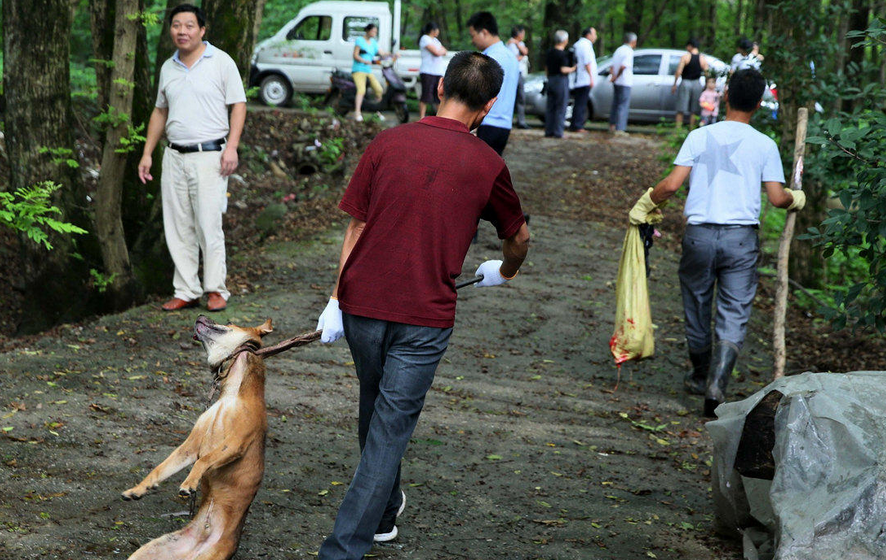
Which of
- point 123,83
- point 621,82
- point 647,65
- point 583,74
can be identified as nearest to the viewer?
point 123,83

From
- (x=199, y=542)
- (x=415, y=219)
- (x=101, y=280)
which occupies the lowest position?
(x=199, y=542)

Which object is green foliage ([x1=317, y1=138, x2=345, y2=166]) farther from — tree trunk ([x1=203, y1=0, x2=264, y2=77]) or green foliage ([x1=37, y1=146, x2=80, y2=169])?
green foliage ([x1=37, y1=146, x2=80, y2=169])

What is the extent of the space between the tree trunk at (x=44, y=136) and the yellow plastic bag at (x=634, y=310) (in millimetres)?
4443

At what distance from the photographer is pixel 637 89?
2025 cm

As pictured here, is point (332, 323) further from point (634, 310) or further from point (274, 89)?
point (274, 89)

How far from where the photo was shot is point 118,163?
751 centimetres

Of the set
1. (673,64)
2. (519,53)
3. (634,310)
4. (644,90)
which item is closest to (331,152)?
(519,53)

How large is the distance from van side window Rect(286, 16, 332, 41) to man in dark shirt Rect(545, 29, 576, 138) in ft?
17.8

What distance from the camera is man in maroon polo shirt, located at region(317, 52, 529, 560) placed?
330 centimetres

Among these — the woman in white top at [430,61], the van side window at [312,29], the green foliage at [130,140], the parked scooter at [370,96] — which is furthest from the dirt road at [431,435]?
the van side window at [312,29]

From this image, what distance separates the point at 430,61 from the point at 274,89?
4.94m

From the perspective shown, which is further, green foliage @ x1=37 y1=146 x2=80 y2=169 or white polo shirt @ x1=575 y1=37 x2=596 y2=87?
white polo shirt @ x1=575 y1=37 x2=596 y2=87

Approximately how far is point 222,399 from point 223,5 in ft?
20.2

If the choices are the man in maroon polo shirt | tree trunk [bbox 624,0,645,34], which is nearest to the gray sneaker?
the man in maroon polo shirt
